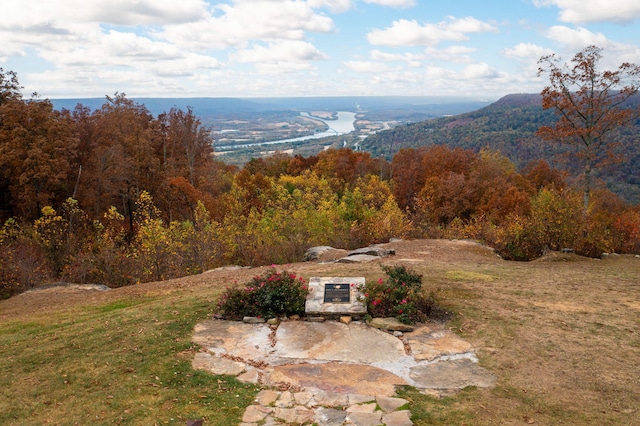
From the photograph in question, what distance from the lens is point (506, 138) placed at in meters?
112

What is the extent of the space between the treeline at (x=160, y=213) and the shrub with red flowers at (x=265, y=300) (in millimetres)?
8577

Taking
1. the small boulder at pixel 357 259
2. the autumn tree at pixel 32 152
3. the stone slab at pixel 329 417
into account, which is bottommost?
the small boulder at pixel 357 259

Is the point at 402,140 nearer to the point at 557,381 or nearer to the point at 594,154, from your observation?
the point at 594,154

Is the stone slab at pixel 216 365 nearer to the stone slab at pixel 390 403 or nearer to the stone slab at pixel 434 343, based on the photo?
the stone slab at pixel 390 403

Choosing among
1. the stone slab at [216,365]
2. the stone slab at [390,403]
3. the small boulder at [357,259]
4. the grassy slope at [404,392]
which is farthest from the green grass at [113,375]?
the small boulder at [357,259]

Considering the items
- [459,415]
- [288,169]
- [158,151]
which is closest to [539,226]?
[459,415]

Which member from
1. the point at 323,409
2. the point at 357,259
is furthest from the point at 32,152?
the point at 323,409

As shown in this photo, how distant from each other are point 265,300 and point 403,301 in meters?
3.40

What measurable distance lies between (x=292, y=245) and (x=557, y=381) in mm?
14471

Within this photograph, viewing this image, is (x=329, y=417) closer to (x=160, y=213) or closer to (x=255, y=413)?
(x=255, y=413)

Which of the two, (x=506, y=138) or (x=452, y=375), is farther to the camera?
(x=506, y=138)

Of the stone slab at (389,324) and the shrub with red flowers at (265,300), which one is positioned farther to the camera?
the shrub with red flowers at (265,300)

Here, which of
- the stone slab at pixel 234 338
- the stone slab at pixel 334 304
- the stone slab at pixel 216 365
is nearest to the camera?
the stone slab at pixel 216 365

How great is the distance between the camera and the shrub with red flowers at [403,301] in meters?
10.6
